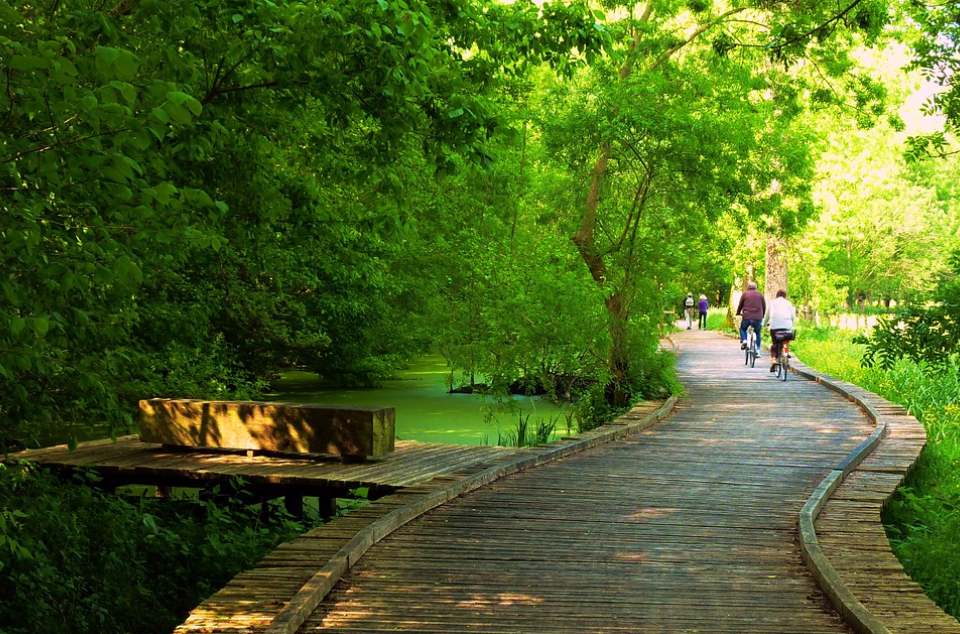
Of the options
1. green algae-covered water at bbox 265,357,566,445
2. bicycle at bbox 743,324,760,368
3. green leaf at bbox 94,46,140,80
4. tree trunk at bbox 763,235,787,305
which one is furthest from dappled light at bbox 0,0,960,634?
tree trunk at bbox 763,235,787,305

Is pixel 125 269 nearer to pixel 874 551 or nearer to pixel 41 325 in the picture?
pixel 41 325

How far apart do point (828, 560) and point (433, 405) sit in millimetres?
15316

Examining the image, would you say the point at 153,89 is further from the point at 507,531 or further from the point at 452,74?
the point at 452,74

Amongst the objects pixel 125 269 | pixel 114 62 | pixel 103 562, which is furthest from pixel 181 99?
pixel 103 562

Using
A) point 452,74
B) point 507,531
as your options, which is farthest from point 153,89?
point 452,74

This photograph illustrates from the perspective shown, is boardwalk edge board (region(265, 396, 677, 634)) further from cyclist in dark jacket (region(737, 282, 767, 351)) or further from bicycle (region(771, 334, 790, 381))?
cyclist in dark jacket (region(737, 282, 767, 351))

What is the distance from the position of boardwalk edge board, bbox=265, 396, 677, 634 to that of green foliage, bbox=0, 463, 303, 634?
78.7 inches

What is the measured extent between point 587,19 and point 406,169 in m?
2.58

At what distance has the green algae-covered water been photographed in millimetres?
17484

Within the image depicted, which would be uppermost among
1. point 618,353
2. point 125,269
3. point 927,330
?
point 125,269

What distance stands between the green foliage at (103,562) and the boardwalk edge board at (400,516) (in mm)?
2000

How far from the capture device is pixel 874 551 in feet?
21.5

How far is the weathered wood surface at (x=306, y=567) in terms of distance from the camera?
5059mm

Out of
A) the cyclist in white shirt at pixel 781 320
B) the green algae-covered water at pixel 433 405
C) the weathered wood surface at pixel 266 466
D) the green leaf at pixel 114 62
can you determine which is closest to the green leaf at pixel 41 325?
the green leaf at pixel 114 62
